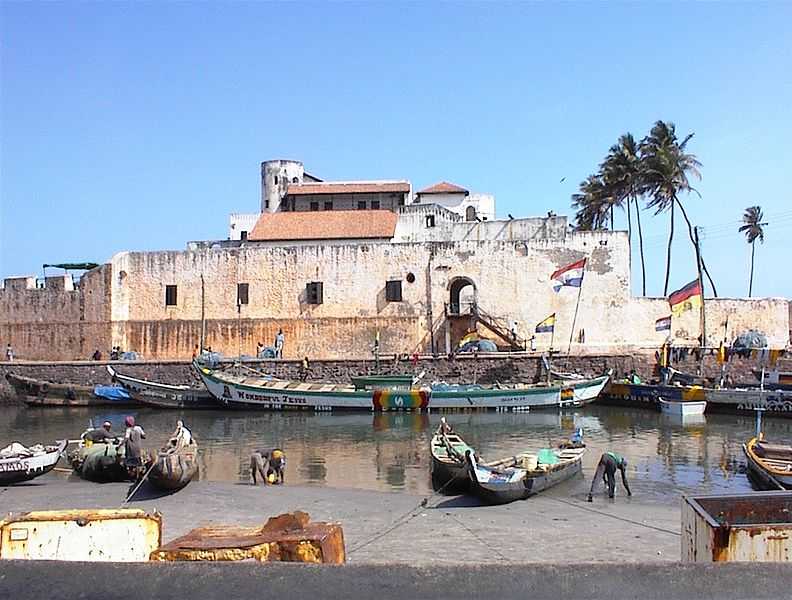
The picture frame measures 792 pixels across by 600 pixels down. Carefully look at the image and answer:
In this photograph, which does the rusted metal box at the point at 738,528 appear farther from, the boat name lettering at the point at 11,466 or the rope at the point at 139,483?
the boat name lettering at the point at 11,466

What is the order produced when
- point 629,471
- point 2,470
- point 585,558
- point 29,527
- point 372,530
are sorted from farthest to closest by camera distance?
point 629,471
point 2,470
point 372,530
point 585,558
point 29,527

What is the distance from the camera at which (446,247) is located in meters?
38.2

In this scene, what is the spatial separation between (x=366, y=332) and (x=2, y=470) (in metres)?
24.0

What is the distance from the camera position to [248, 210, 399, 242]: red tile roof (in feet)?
137

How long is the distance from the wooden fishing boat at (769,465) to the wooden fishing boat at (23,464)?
42.5 feet

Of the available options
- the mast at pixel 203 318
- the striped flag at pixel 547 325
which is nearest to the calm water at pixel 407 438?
the striped flag at pixel 547 325

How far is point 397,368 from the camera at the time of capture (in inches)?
1353

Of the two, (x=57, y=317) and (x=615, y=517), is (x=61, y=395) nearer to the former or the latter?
(x=57, y=317)

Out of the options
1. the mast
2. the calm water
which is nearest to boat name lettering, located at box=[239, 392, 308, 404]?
the calm water

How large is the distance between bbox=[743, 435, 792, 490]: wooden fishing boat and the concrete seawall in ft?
57.3

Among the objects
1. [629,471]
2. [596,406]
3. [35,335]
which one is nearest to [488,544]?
[629,471]

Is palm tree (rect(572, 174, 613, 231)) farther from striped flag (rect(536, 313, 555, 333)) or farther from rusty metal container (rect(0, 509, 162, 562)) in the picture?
rusty metal container (rect(0, 509, 162, 562))

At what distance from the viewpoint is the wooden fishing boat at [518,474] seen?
43.0 ft

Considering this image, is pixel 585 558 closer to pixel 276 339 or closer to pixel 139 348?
pixel 276 339
